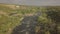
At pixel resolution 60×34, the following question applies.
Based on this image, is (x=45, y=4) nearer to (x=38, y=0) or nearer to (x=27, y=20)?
(x=38, y=0)

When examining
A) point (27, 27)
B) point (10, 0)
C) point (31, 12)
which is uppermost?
point (10, 0)

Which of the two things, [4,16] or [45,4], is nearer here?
[4,16]

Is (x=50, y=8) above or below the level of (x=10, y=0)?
below

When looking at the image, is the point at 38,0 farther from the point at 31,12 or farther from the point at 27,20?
the point at 27,20

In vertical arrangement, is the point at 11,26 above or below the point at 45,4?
below

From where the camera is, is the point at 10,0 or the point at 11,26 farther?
the point at 10,0

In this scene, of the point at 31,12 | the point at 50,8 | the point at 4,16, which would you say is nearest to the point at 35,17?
the point at 31,12

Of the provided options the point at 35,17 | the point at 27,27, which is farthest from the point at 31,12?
the point at 27,27
